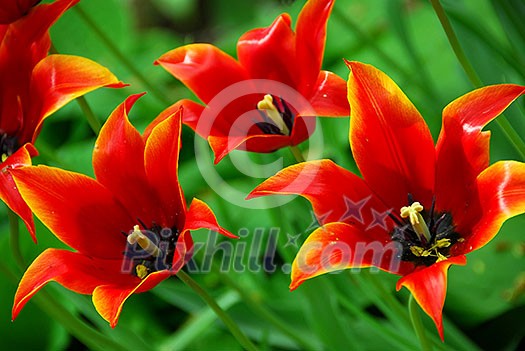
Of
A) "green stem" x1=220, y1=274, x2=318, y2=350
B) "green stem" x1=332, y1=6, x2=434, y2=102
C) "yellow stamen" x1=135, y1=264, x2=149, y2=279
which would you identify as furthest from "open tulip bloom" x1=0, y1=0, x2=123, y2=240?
"green stem" x1=332, y1=6, x2=434, y2=102

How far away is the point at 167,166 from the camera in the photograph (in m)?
0.68

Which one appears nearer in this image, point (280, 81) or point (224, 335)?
point (280, 81)

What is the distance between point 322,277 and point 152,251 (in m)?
0.19

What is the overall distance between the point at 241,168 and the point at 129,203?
1.41ft

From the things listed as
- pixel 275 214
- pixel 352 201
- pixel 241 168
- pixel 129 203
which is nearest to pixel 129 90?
pixel 241 168

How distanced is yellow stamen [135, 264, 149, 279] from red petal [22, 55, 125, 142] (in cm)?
14

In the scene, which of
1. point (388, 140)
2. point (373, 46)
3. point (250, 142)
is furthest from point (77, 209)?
point (373, 46)

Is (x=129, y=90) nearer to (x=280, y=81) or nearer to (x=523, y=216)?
(x=280, y=81)

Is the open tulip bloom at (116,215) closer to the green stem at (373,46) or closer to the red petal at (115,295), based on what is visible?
the red petal at (115,295)

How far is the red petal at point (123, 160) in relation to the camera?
2.29 feet

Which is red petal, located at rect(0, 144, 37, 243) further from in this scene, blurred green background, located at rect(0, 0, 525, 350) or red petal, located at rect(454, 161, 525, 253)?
red petal, located at rect(454, 161, 525, 253)

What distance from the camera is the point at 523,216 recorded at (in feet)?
2.78

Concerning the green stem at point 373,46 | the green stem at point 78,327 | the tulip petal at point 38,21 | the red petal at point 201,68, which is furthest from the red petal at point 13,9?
the green stem at point 373,46

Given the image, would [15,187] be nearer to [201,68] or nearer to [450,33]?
[201,68]
